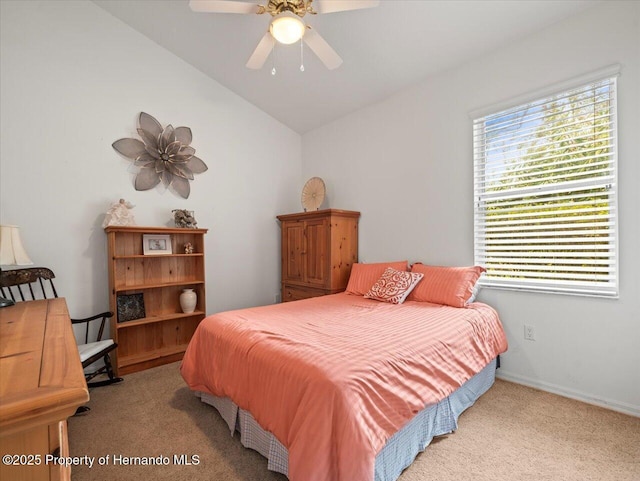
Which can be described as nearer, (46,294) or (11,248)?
(11,248)

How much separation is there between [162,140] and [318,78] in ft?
5.97

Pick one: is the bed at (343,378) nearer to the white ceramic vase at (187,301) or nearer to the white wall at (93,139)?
the white ceramic vase at (187,301)

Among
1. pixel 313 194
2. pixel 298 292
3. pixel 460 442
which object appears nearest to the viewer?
pixel 460 442

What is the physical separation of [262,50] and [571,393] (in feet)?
11.1

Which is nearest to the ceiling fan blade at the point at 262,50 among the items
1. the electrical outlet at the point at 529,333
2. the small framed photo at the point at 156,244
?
the small framed photo at the point at 156,244

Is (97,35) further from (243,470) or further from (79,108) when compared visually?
(243,470)

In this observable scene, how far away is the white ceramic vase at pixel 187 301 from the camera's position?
3.28 m

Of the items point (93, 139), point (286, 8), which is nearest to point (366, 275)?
point (286, 8)

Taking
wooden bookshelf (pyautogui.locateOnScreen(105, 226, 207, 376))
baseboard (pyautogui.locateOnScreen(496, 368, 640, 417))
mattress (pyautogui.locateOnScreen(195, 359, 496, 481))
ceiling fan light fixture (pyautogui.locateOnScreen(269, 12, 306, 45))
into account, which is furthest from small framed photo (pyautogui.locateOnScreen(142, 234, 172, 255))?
baseboard (pyautogui.locateOnScreen(496, 368, 640, 417))

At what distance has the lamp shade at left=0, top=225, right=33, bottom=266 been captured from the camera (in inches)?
82.1

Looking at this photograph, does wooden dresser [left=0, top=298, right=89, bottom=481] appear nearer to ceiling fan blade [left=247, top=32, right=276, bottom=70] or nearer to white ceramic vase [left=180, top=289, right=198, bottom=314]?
ceiling fan blade [left=247, top=32, right=276, bottom=70]

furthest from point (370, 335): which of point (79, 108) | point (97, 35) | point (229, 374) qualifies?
point (97, 35)

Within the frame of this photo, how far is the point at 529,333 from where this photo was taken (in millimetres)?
2516

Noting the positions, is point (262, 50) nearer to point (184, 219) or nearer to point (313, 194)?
point (184, 219)
